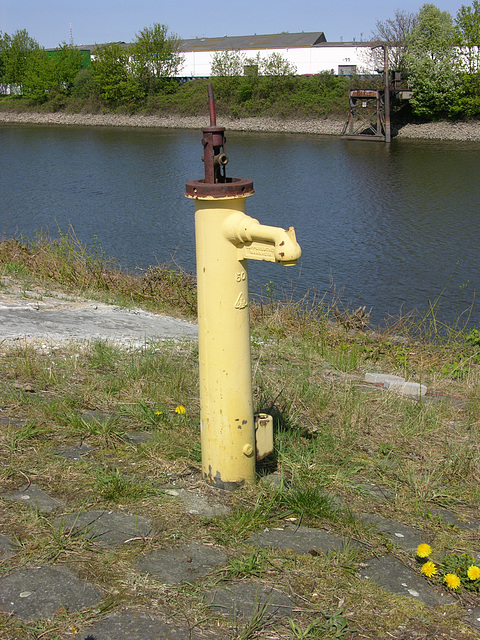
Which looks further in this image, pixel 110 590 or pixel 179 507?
pixel 179 507

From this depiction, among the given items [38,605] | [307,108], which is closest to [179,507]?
[38,605]

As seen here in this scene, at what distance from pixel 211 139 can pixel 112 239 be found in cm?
1348

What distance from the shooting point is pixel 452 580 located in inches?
83.9

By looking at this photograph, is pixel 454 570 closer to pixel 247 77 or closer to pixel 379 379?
pixel 379 379

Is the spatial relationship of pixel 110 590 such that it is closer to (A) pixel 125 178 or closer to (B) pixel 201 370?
(B) pixel 201 370

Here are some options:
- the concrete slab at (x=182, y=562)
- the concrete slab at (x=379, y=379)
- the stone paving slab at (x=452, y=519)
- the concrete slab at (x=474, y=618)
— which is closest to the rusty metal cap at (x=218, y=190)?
the concrete slab at (x=182, y=562)

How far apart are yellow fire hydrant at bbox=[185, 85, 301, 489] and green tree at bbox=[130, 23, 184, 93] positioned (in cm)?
5567

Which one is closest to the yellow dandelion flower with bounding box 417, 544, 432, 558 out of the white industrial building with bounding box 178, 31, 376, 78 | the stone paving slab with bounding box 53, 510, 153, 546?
the stone paving slab with bounding box 53, 510, 153, 546

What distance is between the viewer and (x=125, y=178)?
2500 cm

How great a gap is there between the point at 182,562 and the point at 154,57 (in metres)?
58.7

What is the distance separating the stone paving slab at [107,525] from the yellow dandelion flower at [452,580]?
1.05 meters

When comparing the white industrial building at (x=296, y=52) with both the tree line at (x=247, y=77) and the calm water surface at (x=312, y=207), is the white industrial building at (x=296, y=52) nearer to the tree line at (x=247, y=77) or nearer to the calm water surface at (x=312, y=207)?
the tree line at (x=247, y=77)

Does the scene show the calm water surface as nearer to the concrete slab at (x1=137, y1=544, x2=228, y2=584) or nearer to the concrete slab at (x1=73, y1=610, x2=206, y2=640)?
the concrete slab at (x1=137, y1=544, x2=228, y2=584)

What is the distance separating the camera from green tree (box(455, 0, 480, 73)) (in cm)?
3866
